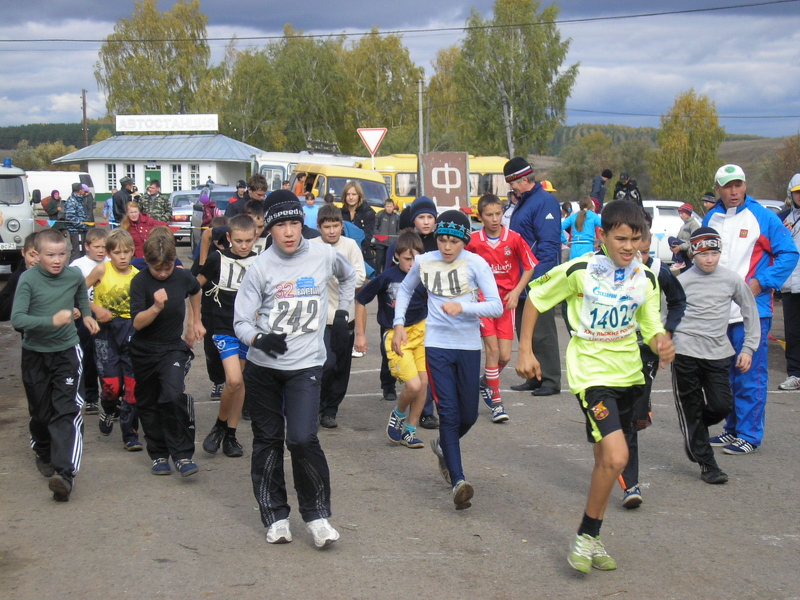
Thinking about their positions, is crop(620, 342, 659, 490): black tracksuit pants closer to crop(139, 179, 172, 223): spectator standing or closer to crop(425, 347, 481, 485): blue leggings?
crop(425, 347, 481, 485): blue leggings

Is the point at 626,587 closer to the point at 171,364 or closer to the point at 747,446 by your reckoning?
the point at 747,446

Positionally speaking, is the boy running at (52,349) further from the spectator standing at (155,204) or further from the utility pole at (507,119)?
the utility pole at (507,119)

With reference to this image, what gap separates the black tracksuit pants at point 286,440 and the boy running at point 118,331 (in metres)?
2.31

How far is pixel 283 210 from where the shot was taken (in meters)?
4.78

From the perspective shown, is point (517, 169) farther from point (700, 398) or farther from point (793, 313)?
point (793, 313)

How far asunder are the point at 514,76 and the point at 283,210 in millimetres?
57392

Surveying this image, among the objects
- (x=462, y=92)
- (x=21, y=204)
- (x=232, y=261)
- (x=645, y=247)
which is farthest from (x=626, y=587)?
(x=462, y=92)

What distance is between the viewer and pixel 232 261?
6621mm

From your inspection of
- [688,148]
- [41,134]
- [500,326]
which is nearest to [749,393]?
[500,326]

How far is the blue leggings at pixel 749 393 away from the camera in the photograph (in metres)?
6.57

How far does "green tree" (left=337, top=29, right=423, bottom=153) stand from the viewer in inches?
2830

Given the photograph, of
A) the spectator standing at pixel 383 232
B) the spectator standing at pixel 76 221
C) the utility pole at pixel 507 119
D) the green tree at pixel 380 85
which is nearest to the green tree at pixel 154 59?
the green tree at pixel 380 85

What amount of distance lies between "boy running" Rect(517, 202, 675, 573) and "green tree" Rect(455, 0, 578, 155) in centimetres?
5557

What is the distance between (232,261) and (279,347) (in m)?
2.23
